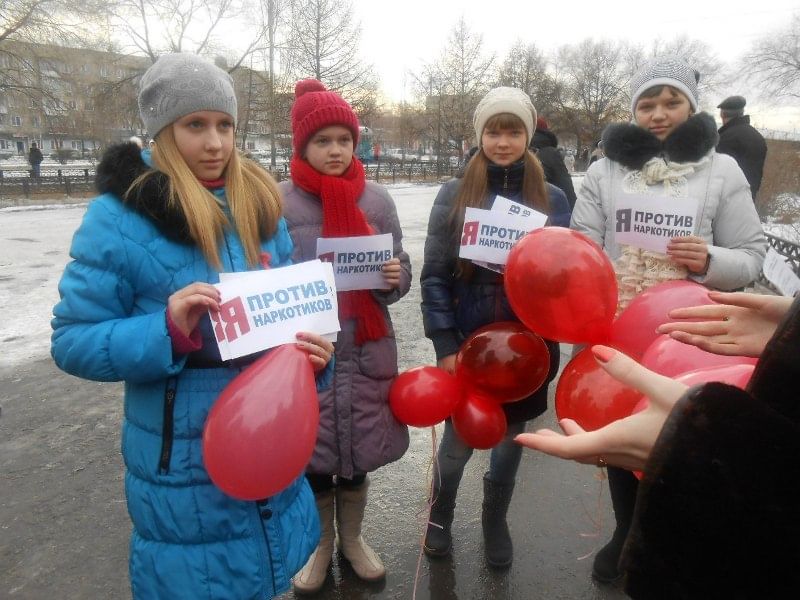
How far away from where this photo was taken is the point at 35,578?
258 centimetres

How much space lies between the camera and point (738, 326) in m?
1.22

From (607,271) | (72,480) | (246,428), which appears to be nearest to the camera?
(246,428)

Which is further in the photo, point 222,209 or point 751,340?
point 222,209

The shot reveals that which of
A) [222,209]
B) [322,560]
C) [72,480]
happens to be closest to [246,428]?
[222,209]

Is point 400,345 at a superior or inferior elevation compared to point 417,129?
inferior

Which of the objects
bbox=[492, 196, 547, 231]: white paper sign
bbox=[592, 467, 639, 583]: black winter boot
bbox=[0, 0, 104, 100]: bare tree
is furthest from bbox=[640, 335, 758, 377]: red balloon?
bbox=[0, 0, 104, 100]: bare tree

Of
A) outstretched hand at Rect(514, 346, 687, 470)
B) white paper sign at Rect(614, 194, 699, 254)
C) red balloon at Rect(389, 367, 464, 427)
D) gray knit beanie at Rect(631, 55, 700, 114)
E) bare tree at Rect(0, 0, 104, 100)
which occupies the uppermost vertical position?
bare tree at Rect(0, 0, 104, 100)

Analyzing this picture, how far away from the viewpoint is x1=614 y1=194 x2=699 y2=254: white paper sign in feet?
7.14

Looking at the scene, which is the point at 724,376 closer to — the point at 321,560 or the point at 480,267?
the point at 480,267

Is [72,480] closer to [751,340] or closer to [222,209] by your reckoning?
[222,209]

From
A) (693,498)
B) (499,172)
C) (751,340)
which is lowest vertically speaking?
(693,498)

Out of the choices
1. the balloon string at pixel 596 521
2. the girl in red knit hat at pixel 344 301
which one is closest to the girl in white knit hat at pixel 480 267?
the girl in red knit hat at pixel 344 301

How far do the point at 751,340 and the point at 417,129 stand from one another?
43.7 metres

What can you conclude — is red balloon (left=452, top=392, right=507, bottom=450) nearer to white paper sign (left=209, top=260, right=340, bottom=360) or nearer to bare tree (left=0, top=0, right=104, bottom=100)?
white paper sign (left=209, top=260, right=340, bottom=360)
